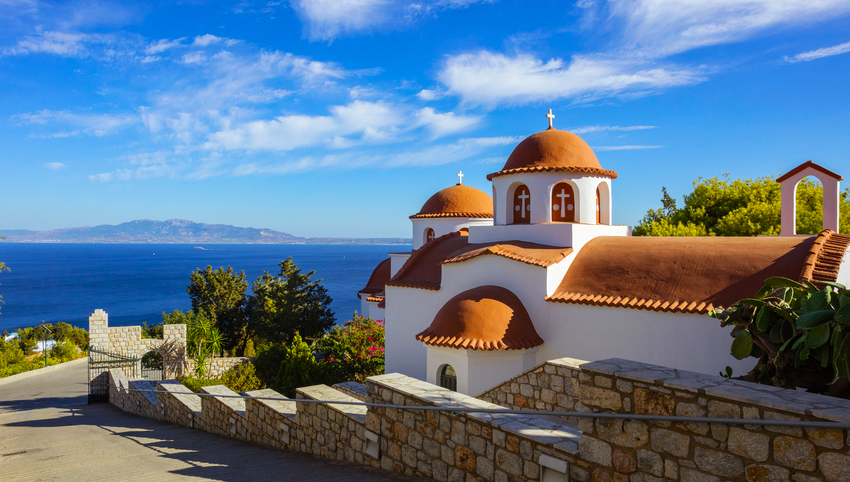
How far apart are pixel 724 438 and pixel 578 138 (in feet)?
37.1

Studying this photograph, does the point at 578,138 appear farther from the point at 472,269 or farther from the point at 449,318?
the point at 449,318

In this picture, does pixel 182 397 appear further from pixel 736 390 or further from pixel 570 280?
pixel 736 390

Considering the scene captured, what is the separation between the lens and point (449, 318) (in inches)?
396

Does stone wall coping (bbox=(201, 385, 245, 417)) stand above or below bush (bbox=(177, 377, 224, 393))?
above

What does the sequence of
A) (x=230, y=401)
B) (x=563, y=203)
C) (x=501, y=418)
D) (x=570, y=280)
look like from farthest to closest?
(x=563, y=203)
(x=570, y=280)
(x=230, y=401)
(x=501, y=418)

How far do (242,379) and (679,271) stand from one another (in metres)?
17.2

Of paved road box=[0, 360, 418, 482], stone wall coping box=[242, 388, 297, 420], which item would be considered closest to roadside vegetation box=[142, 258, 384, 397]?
paved road box=[0, 360, 418, 482]

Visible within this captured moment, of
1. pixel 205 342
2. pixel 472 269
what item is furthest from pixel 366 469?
pixel 205 342

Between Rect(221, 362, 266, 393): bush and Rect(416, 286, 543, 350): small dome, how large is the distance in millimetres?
12057

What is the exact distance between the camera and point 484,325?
32.0ft

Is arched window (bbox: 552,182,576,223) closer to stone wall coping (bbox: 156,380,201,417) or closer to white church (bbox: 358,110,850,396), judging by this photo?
white church (bbox: 358,110,850,396)

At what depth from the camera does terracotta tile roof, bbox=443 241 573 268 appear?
10.4 metres

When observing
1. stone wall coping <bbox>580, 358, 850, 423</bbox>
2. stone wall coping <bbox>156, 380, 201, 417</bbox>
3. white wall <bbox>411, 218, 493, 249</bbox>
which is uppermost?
white wall <bbox>411, 218, 493, 249</bbox>

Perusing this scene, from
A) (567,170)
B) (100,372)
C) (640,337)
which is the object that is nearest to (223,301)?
(100,372)
